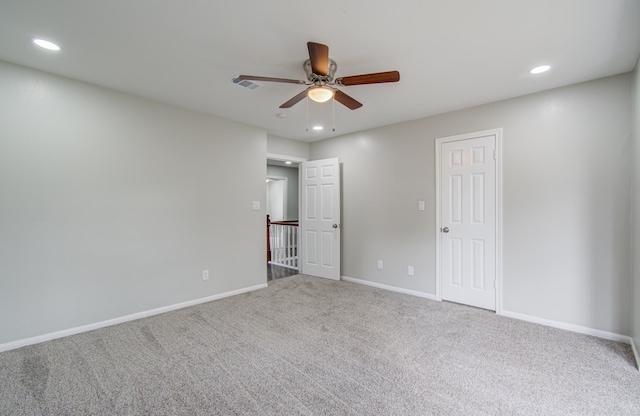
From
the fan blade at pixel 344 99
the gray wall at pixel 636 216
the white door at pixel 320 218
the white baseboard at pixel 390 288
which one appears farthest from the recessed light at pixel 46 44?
the gray wall at pixel 636 216

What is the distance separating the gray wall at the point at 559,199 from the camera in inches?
102

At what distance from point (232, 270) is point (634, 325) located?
164 inches

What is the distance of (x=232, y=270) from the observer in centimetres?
395

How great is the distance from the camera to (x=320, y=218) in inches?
193

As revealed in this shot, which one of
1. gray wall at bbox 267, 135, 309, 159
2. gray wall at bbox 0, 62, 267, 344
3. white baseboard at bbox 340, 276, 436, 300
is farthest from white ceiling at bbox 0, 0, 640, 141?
white baseboard at bbox 340, 276, 436, 300

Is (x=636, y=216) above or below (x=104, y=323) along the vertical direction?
above

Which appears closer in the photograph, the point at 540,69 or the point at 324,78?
the point at 324,78

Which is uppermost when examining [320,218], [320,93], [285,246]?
[320,93]

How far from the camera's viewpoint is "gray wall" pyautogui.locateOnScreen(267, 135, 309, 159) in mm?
4707

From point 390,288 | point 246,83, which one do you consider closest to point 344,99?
point 246,83

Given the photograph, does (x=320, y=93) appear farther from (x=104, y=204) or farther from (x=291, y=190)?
(x=291, y=190)

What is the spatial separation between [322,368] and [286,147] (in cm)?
363

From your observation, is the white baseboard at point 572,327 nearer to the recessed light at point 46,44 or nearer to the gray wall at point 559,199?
the gray wall at point 559,199

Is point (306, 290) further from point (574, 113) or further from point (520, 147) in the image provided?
point (574, 113)
